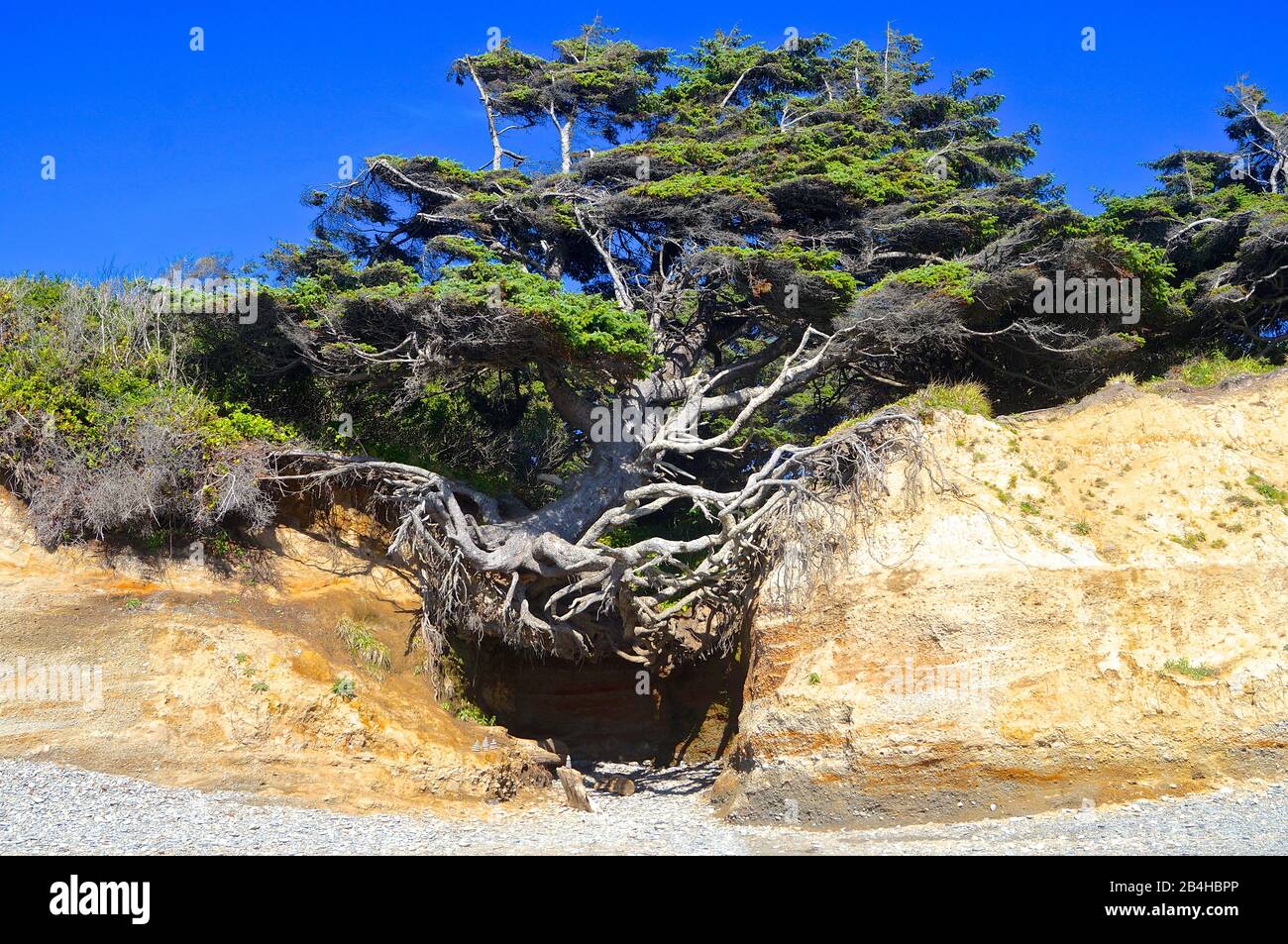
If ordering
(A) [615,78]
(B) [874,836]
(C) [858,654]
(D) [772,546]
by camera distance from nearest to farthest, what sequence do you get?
(B) [874,836] < (C) [858,654] < (D) [772,546] < (A) [615,78]

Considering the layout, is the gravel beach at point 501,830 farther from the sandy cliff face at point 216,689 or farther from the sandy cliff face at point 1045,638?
the sandy cliff face at point 216,689

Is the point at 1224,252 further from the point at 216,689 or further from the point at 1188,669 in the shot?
the point at 216,689

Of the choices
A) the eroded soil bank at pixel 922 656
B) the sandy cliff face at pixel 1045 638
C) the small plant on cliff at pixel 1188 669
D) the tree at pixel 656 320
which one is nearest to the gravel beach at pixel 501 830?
the eroded soil bank at pixel 922 656

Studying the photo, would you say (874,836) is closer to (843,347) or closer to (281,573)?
(843,347)

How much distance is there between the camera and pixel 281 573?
17812 millimetres

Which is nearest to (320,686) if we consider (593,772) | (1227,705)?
(593,772)

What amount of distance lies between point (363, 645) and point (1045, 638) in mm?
10296

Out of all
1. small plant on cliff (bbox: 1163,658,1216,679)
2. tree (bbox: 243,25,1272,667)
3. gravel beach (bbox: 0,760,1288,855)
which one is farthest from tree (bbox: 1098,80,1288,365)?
gravel beach (bbox: 0,760,1288,855)

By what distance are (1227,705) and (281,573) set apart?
14124 mm

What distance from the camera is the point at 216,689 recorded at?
15688 mm

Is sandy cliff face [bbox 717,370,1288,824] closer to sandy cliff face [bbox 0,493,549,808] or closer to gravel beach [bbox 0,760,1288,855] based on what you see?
gravel beach [bbox 0,760,1288,855]

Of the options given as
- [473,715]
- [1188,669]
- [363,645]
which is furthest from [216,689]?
[1188,669]

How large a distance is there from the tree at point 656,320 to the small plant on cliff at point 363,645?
3.32 ft

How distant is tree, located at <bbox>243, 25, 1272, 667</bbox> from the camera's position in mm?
Result: 17062
